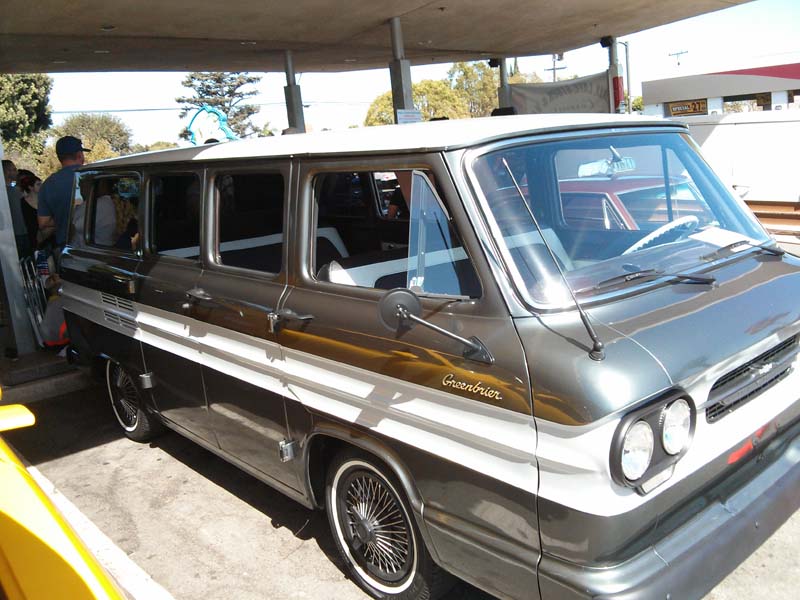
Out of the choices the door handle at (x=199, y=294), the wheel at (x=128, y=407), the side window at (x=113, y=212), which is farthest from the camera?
the wheel at (x=128, y=407)

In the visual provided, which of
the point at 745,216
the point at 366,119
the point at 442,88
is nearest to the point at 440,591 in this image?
the point at 745,216

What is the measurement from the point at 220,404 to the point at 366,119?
250ft

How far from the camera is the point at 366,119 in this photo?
76.9m

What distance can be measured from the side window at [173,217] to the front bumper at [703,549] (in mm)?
3034

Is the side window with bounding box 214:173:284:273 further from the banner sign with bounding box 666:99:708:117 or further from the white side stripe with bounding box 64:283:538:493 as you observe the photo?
the banner sign with bounding box 666:99:708:117

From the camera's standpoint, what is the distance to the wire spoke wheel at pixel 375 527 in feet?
9.58

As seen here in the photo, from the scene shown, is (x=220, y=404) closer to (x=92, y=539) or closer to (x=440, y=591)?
(x=92, y=539)

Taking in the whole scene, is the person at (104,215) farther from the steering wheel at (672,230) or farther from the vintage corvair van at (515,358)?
the steering wheel at (672,230)

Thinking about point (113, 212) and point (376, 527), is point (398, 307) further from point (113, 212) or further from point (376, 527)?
point (113, 212)

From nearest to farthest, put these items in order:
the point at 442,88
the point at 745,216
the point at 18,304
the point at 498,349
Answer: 1. the point at 498,349
2. the point at 745,216
3. the point at 18,304
4. the point at 442,88

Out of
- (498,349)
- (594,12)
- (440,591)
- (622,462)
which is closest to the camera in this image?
(622,462)

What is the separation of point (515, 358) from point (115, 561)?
2649 millimetres

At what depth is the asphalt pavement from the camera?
3252 mm

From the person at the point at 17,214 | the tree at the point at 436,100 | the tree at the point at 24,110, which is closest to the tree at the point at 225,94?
the tree at the point at 436,100
